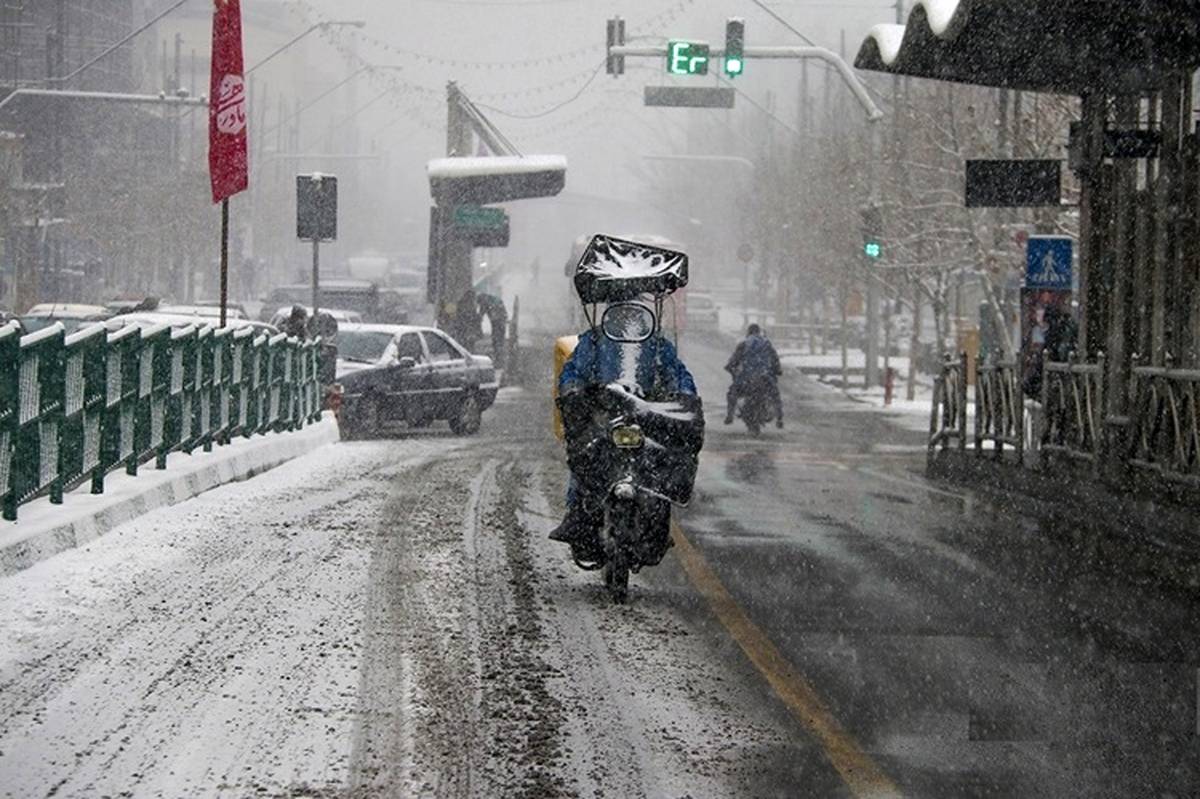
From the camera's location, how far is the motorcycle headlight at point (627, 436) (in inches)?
406

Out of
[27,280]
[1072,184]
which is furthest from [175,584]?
[27,280]

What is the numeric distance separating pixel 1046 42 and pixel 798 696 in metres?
10.7

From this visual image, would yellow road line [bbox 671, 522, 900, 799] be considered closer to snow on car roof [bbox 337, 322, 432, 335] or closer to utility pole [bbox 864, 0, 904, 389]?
snow on car roof [bbox 337, 322, 432, 335]

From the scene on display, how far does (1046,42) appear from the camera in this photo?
1725cm

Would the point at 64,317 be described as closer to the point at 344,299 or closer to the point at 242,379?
the point at 242,379

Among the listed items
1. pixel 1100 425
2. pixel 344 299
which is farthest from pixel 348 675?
pixel 344 299

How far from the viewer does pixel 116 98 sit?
3956 cm

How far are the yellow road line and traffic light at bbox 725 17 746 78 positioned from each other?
19727 millimetres

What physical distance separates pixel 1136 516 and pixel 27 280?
41956 mm

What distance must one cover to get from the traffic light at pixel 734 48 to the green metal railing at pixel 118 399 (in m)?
11.3

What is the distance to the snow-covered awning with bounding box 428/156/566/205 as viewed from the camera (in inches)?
1516

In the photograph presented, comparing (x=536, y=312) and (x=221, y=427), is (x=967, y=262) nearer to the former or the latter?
(x=221, y=427)

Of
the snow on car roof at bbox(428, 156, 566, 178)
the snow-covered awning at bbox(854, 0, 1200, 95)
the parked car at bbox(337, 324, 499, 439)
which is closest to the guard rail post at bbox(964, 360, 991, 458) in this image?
the snow-covered awning at bbox(854, 0, 1200, 95)

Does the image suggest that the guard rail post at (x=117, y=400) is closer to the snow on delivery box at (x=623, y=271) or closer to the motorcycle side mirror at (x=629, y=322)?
the snow on delivery box at (x=623, y=271)
